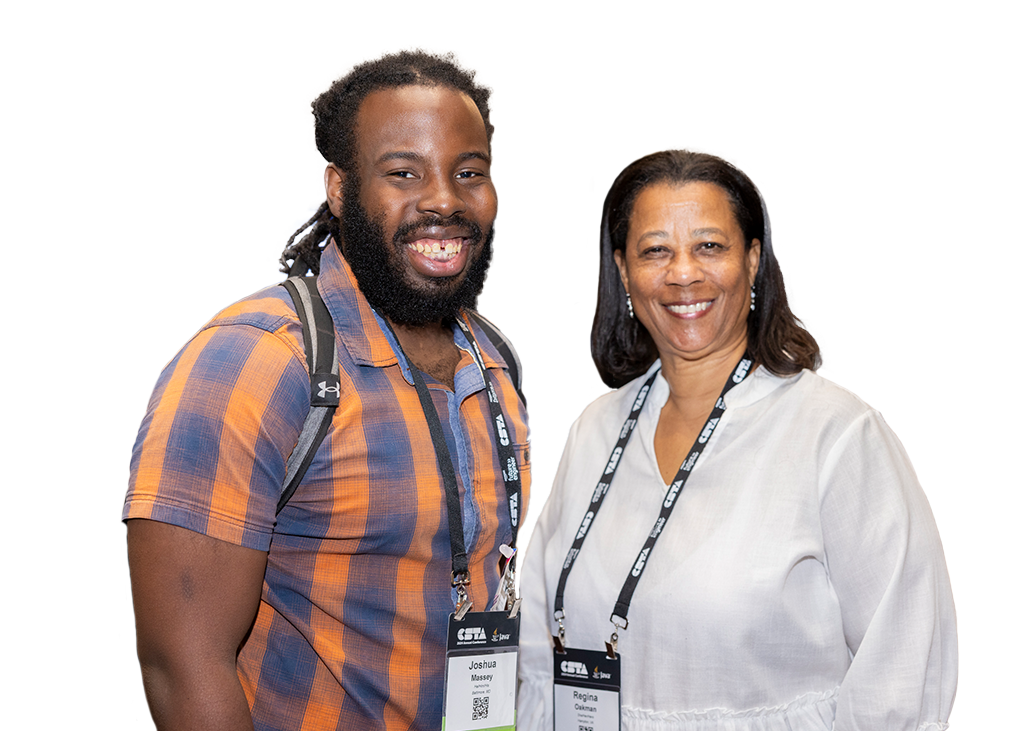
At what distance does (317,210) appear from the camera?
2.11 m

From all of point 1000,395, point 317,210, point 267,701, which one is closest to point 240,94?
point 317,210

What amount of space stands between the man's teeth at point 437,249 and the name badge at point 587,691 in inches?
41.0

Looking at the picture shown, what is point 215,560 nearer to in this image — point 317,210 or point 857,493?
point 317,210

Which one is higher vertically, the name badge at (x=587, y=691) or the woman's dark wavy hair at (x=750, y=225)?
the woman's dark wavy hair at (x=750, y=225)

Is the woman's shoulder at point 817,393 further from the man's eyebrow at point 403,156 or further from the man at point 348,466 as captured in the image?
the man's eyebrow at point 403,156

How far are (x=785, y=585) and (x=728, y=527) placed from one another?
0.18 metres

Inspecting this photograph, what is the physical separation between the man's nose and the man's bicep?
827 mm

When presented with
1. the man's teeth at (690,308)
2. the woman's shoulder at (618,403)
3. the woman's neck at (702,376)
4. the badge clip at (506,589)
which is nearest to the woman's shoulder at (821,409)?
the woman's neck at (702,376)

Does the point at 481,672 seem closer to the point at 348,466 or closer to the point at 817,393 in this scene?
the point at 348,466

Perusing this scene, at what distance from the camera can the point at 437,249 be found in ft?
6.01

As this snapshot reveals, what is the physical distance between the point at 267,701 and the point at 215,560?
406mm

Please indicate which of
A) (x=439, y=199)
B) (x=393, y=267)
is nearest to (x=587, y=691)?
(x=393, y=267)

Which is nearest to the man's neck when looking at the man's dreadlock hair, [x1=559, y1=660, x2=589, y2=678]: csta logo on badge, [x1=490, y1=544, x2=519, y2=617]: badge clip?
the man's dreadlock hair

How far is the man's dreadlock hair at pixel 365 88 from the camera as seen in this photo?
6.01 feet
